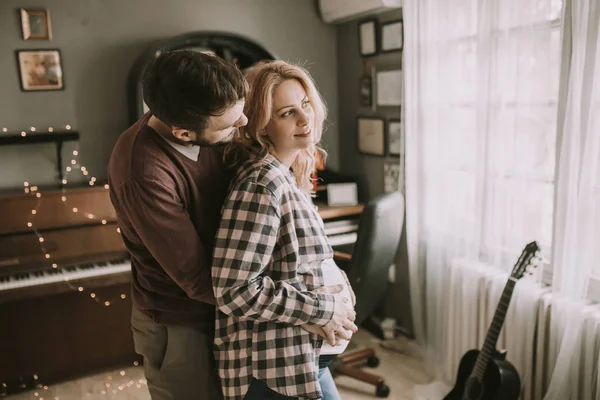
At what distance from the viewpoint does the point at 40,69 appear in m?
2.62

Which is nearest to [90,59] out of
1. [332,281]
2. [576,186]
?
[332,281]

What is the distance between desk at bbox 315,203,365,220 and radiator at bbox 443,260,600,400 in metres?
0.74

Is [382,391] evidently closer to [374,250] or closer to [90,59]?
[374,250]

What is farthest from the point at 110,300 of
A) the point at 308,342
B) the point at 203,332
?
the point at 308,342

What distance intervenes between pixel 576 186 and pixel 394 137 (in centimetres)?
120

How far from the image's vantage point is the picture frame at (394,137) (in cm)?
284

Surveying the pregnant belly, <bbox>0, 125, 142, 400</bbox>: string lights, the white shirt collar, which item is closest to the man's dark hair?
the white shirt collar

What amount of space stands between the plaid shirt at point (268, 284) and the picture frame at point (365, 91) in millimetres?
1886

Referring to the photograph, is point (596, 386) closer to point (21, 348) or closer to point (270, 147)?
point (270, 147)

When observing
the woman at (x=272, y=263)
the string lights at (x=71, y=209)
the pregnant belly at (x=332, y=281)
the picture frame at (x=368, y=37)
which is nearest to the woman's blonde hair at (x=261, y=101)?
the woman at (x=272, y=263)

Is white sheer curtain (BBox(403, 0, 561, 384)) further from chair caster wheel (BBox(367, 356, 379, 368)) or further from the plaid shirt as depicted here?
the plaid shirt

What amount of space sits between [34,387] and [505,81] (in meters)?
2.69

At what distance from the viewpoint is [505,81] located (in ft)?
6.61

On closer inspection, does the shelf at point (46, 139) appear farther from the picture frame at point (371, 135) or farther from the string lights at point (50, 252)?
the picture frame at point (371, 135)
